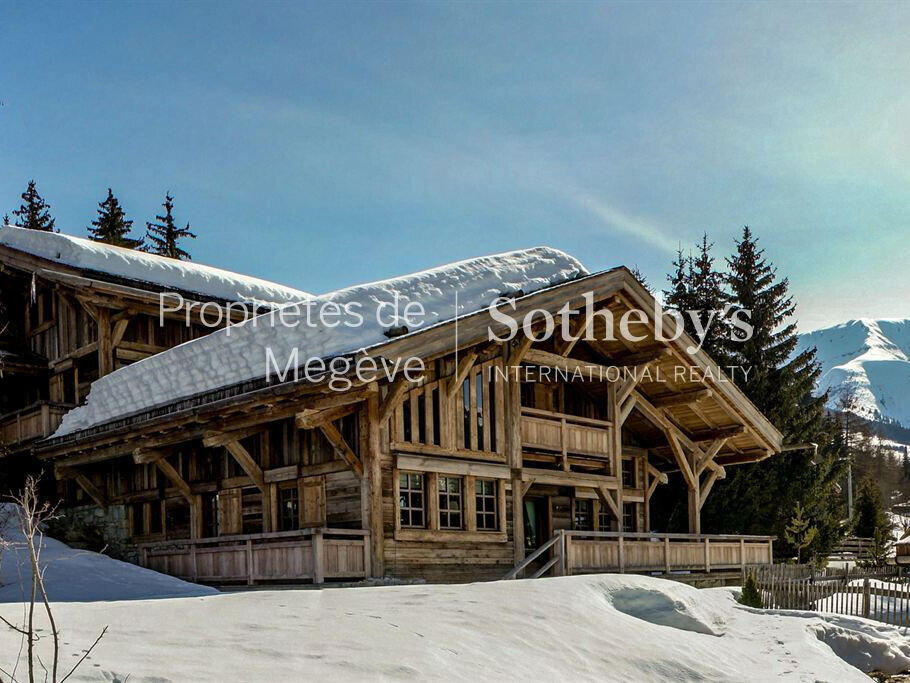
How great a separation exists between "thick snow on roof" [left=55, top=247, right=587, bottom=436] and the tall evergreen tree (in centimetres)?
1480

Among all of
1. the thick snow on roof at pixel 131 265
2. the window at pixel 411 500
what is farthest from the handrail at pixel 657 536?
the thick snow on roof at pixel 131 265

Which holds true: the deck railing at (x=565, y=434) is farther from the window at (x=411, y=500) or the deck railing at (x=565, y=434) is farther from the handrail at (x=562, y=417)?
the window at (x=411, y=500)

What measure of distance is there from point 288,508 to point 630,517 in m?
10.3

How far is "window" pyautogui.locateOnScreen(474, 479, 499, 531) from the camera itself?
19031mm

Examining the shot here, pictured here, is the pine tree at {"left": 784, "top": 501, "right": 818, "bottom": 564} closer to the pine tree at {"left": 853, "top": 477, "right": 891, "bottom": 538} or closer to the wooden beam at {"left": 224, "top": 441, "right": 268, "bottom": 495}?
the wooden beam at {"left": 224, "top": 441, "right": 268, "bottom": 495}

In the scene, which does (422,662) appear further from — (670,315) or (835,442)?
(835,442)

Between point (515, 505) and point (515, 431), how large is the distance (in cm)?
148

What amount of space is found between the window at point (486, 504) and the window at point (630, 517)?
22.2 feet

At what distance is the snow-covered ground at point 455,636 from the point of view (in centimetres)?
780

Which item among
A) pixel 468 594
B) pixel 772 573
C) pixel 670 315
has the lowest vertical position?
pixel 772 573

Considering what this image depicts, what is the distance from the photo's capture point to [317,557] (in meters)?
15.1

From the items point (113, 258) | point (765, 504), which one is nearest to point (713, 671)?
point (113, 258)

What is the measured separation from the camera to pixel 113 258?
83.7 feet

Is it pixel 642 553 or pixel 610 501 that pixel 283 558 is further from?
pixel 610 501
